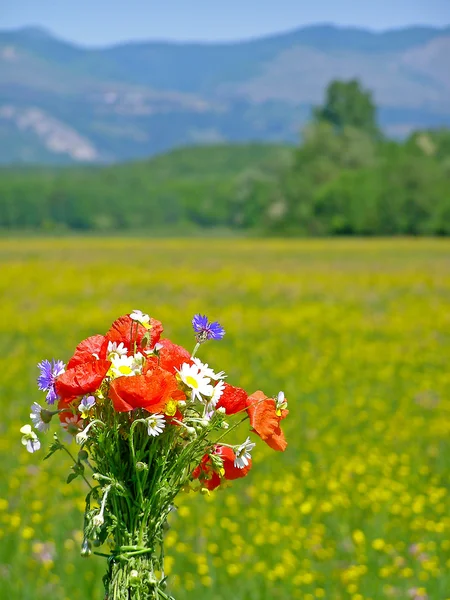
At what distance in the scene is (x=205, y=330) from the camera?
2.11 metres

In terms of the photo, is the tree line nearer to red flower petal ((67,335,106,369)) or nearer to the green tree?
the green tree

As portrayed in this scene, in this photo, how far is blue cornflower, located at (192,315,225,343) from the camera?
2.09m

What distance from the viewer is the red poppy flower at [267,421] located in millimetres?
2074

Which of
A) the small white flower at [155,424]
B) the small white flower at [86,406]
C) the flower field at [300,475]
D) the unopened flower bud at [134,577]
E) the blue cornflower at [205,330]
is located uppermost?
the blue cornflower at [205,330]

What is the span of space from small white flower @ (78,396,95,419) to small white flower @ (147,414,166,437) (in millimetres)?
113

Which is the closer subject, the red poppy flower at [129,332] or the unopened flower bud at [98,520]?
the unopened flower bud at [98,520]

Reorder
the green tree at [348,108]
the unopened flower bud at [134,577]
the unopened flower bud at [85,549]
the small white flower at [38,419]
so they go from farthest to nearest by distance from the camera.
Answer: the green tree at [348,108], the small white flower at [38,419], the unopened flower bud at [134,577], the unopened flower bud at [85,549]

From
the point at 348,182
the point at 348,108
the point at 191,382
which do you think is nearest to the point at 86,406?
the point at 191,382

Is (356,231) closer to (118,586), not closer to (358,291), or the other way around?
(358,291)

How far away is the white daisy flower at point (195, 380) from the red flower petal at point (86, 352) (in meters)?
0.17

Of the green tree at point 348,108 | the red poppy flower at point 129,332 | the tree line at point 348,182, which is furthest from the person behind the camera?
the green tree at point 348,108

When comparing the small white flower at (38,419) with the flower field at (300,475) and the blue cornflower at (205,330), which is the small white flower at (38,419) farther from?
the flower field at (300,475)

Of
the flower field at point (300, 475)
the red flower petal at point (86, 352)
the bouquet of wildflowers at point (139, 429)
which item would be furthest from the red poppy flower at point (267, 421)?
the flower field at point (300, 475)

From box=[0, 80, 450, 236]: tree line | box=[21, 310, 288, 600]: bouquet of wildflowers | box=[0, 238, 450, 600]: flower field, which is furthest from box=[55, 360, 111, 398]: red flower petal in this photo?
box=[0, 80, 450, 236]: tree line
